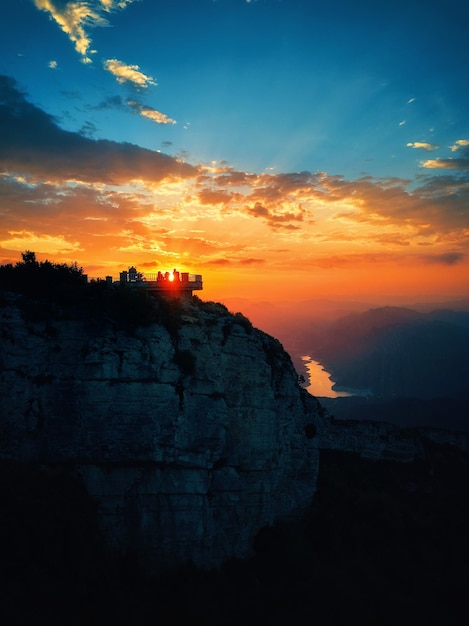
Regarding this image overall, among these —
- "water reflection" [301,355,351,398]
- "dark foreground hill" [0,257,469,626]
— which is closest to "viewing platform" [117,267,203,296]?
"dark foreground hill" [0,257,469,626]

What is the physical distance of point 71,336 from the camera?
86.3ft

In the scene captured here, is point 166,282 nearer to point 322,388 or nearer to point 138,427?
point 138,427

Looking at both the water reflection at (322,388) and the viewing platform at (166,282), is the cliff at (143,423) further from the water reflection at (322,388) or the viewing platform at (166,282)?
the water reflection at (322,388)

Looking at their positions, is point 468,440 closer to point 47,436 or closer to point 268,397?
point 268,397

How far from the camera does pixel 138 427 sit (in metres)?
25.3

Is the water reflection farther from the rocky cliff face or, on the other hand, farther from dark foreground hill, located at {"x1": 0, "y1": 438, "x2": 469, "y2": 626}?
the rocky cliff face

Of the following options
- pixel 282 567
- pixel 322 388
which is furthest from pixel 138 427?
pixel 322 388

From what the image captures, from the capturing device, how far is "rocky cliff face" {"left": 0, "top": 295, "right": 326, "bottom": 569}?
81.6ft

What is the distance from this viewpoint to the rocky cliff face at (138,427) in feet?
81.6

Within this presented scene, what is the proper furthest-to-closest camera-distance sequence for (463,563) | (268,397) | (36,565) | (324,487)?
(324,487) < (463,563) < (268,397) < (36,565)

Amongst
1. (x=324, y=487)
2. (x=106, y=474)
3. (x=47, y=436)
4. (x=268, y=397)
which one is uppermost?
(x=268, y=397)

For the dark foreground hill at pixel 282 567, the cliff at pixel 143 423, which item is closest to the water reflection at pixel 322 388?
the dark foreground hill at pixel 282 567

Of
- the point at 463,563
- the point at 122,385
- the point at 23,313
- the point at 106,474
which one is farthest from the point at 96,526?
the point at 463,563

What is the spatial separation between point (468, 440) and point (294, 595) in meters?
36.1
